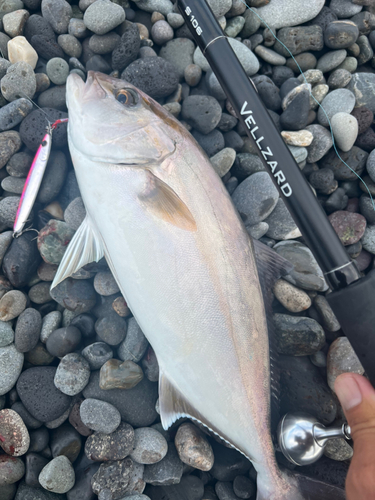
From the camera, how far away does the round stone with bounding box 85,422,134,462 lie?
1.88 meters

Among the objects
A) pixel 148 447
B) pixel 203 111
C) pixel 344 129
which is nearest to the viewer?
pixel 148 447

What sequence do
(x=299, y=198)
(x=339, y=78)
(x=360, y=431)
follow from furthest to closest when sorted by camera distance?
(x=339, y=78), (x=299, y=198), (x=360, y=431)

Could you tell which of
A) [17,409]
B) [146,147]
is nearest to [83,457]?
[17,409]

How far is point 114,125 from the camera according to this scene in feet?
5.33

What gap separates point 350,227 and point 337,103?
1038 mm

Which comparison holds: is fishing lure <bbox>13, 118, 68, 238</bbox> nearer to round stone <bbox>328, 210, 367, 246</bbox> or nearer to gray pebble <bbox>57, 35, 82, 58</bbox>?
gray pebble <bbox>57, 35, 82, 58</bbox>

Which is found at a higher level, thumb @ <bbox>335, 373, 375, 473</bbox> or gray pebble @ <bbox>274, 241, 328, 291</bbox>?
thumb @ <bbox>335, 373, 375, 473</bbox>

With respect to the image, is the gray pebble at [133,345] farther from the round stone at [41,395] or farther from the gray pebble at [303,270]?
the gray pebble at [303,270]

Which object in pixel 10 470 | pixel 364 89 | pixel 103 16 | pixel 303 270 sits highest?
pixel 364 89

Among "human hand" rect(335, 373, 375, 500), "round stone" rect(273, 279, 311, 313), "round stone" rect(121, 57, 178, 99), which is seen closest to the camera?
"human hand" rect(335, 373, 375, 500)

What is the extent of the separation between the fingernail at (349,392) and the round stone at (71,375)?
60.2 inches

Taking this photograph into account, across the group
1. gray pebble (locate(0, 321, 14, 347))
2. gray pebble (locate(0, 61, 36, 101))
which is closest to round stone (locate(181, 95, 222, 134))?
gray pebble (locate(0, 61, 36, 101))

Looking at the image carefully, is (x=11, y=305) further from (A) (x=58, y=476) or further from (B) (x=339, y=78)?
(B) (x=339, y=78)

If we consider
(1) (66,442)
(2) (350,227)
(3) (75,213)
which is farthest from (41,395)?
(2) (350,227)
